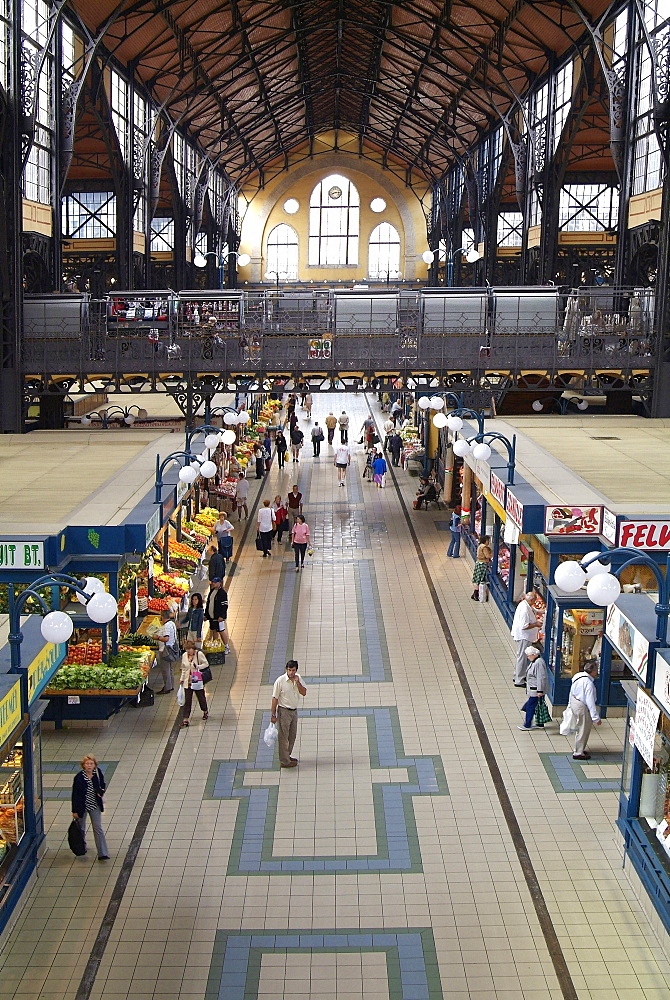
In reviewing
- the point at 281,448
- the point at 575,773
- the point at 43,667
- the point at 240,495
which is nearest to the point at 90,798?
the point at 43,667

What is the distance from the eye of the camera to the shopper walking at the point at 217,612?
16297mm

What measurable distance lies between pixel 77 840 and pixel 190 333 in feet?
58.8

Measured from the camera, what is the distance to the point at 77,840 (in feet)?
33.5

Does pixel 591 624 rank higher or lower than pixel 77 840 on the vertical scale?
higher

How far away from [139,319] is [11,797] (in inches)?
720

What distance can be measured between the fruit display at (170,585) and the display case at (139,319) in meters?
9.43

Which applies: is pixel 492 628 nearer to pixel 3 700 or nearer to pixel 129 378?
pixel 3 700

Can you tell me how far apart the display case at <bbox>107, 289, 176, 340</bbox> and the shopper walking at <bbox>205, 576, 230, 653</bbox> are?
11.1 metres

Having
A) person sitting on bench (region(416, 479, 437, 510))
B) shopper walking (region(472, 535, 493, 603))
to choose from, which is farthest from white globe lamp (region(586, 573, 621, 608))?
person sitting on bench (region(416, 479, 437, 510))

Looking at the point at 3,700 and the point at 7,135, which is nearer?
the point at 3,700

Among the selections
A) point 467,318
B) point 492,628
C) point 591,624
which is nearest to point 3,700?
point 591,624

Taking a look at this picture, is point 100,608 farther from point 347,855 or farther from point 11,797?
point 347,855

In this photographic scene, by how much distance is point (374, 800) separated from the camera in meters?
11.6

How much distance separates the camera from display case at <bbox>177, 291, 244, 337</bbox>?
86.8 ft
